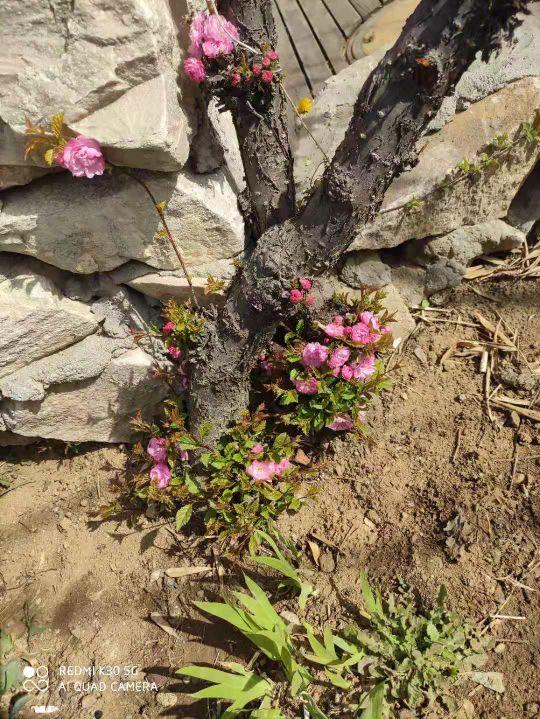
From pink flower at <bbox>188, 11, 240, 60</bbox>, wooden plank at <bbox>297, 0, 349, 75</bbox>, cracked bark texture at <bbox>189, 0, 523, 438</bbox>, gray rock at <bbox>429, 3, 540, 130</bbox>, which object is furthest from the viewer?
wooden plank at <bbox>297, 0, 349, 75</bbox>

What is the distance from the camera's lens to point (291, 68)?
3227 millimetres

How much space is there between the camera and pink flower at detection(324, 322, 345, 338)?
2.18 meters

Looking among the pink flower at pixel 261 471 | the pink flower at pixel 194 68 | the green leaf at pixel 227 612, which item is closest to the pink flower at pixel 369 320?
the pink flower at pixel 261 471

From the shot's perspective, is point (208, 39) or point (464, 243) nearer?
point (208, 39)

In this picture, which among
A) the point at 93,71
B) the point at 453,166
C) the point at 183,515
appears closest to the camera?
the point at 93,71

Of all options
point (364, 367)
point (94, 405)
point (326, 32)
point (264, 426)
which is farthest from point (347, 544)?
point (326, 32)

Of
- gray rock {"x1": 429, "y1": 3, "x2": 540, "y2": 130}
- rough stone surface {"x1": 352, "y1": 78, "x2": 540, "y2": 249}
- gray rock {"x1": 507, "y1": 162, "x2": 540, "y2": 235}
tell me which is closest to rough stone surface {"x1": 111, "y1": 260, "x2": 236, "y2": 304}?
rough stone surface {"x1": 352, "y1": 78, "x2": 540, "y2": 249}

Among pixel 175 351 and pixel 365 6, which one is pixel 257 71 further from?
pixel 365 6

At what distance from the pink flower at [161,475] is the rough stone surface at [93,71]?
126cm

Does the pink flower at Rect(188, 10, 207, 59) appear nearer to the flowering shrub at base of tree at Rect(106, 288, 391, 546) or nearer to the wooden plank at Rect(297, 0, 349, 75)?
the flowering shrub at base of tree at Rect(106, 288, 391, 546)

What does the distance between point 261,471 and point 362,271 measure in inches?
44.7

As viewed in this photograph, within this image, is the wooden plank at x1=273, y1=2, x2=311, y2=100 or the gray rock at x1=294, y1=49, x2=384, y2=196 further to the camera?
the wooden plank at x1=273, y1=2, x2=311, y2=100

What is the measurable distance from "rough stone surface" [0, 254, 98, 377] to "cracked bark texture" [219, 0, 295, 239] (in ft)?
2.82

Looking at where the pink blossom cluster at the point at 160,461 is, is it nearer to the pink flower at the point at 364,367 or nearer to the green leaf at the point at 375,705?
the pink flower at the point at 364,367
